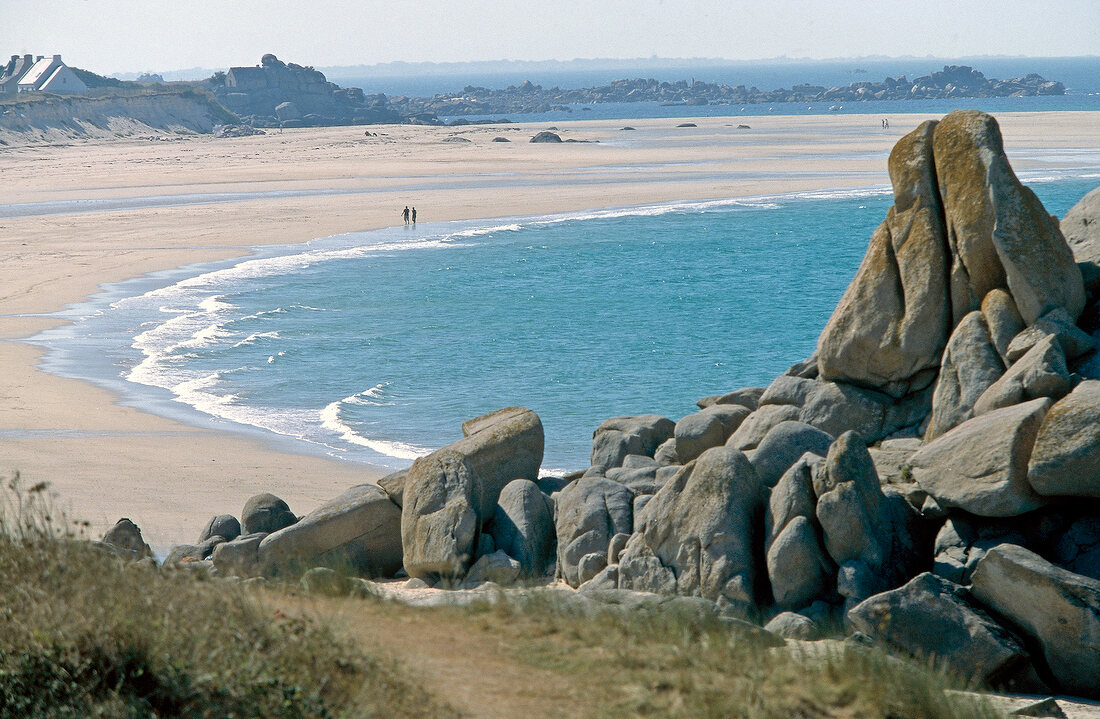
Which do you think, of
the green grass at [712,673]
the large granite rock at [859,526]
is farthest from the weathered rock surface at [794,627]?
the green grass at [712,673]

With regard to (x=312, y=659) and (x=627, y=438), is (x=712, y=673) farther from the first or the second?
(x=627, y=438)

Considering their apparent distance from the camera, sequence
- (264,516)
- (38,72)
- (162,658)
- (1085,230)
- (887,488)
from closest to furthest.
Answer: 1. (162,658)
2. (887,488)
3. (1085,230)
4. (264,516)
5. (38,72)

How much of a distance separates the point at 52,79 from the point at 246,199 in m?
80.4

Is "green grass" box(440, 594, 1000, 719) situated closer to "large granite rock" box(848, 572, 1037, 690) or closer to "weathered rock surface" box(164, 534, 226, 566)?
"large granite rock" box(848, 572, 1037, 690)

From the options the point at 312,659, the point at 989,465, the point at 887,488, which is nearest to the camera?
the point at 312,659

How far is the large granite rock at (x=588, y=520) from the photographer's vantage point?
435 inches

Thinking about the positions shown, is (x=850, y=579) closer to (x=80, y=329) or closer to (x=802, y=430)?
(x=802, y=430)

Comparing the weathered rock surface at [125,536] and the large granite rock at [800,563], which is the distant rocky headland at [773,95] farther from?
the large granite rock at [800,563]

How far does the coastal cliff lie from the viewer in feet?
298

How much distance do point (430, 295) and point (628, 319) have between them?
7.24 meters

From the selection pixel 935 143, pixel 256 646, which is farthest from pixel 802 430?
pixel 256 646

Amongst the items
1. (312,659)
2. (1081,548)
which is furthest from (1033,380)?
(312,659)

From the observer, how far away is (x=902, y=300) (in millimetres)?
12242

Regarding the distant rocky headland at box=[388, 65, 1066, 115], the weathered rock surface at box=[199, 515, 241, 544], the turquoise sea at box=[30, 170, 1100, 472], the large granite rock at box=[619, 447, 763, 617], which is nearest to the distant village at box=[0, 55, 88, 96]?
the distant rocky headland at box=[388, 65, 1066, 115]
